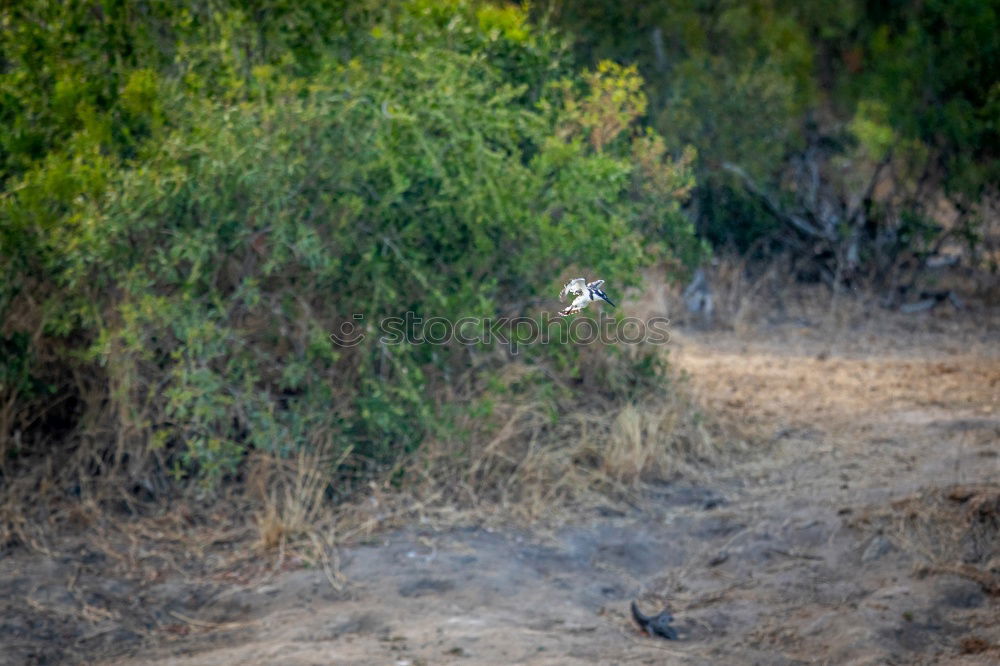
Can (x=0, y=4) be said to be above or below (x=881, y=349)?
above

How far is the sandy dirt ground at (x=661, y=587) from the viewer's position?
456cm

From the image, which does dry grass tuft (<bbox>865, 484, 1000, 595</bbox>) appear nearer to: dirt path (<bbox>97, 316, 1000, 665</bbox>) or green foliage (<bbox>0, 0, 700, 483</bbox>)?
dirt path (<bbox>97, 316, 1000, 665</bbox>)

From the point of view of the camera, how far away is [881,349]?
9445 mm

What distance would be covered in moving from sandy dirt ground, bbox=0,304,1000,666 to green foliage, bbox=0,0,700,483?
2.66 ft

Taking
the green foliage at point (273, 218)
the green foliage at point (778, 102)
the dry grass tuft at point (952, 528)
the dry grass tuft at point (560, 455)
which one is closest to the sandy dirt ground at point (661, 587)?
the dry grass tuft at point (952, 528)

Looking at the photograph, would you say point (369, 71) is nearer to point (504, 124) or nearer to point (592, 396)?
point (504, 124)

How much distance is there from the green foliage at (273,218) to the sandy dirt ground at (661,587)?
812 mm

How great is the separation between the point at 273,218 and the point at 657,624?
103 inches

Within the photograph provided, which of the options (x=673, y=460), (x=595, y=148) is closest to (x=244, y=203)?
(x=595, y=148)

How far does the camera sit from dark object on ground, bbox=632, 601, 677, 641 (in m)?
4.77

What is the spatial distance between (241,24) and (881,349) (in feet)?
19.6

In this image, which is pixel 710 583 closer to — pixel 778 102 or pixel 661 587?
pixel 661 587

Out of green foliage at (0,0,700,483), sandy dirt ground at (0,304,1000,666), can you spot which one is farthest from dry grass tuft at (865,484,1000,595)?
green foliage at (0,0,700,483)

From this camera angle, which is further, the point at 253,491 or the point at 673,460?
the point at 673,460
